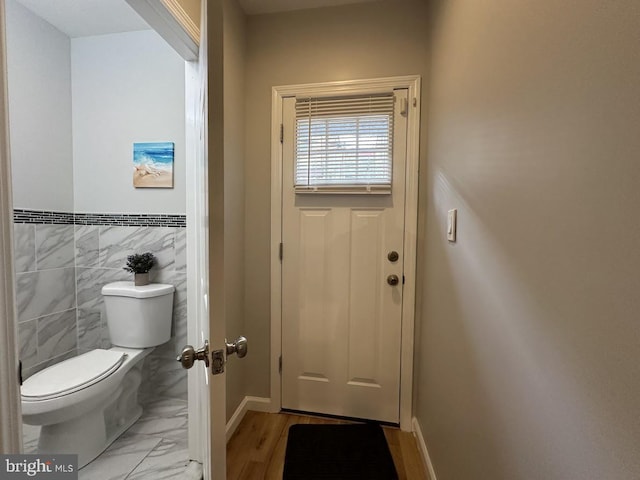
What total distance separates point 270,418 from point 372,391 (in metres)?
0.70

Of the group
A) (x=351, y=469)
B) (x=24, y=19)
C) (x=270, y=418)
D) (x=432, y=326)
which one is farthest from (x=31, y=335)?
(x=432, y=326)

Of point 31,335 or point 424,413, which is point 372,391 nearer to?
point 424,413

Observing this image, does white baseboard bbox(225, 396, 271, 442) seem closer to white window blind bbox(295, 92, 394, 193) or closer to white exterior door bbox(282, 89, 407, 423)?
white exterior door bbox(282, 89, 407, 423)

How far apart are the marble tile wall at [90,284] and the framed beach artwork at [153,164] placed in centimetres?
32

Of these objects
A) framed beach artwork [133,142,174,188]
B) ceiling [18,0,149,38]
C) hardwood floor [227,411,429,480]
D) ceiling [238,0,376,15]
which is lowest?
hardwood floor [227,411,429,480]

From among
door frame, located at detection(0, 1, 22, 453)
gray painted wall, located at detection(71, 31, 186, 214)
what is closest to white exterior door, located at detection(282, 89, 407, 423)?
gray painted wall, located at detection(71, 31, 186, 214)

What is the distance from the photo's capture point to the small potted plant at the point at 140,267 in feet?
6.29

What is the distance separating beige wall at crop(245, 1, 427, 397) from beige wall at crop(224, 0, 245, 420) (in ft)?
0.22

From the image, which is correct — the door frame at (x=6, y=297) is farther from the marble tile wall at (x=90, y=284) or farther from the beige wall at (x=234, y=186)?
the marble tile wall at (x=90, y=284)

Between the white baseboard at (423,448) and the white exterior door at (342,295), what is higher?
the white exterior door at (342,295)

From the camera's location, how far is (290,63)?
183 centimetres

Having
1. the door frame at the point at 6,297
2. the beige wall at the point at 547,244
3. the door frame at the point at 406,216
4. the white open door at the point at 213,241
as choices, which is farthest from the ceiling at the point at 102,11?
the door frame at the point at 6,297

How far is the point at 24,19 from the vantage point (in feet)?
5.86

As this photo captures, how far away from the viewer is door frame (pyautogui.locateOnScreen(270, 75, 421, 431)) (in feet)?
5.61
